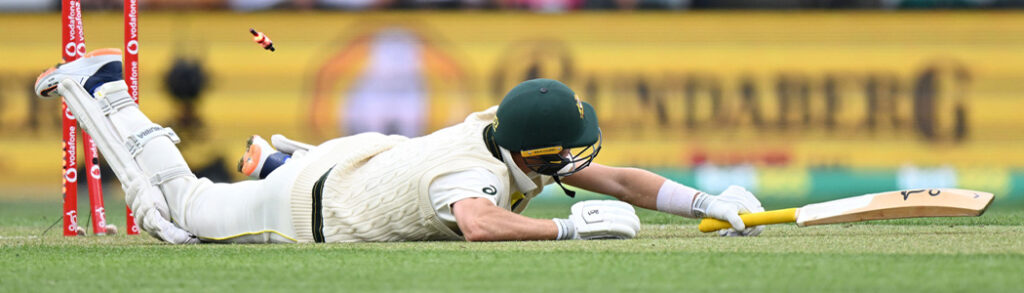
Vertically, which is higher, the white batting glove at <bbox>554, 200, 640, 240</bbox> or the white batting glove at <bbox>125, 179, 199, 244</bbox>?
the white batting glove at <bbox>554, 200, 640, 240</bbox>

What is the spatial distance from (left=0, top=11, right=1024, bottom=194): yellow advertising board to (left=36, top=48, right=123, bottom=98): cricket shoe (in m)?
4.66

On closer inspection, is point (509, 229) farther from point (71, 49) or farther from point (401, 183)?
point (71, 49)

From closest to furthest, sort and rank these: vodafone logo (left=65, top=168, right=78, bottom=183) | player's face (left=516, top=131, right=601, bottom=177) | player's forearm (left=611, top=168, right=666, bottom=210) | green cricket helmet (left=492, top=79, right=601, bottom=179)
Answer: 1. green cricket helmet (left=492, top=79, right=601, bottom=179)
2. player's face (left=516, top=131, right=601, bottom=177)
3. player's forearm (left=611, top=168, right=666, bottom=210)
4. vodafone logo (left=65, top=168, right=78, bottom=183)

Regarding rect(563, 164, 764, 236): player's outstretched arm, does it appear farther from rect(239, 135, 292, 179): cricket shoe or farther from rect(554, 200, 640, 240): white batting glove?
rect(239, 135, 292, 179): cricket shoe

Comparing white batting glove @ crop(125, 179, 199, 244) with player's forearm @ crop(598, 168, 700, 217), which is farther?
player's forearm @ crop(598, 168, 700, 217)

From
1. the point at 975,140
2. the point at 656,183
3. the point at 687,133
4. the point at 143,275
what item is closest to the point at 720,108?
the point at 687,133

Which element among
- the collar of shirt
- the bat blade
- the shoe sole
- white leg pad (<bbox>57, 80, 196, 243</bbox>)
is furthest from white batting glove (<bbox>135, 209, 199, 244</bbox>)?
Result: the bat blade

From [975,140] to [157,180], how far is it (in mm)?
6463

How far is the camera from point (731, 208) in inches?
189

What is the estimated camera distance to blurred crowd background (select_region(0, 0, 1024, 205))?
31.9 feet

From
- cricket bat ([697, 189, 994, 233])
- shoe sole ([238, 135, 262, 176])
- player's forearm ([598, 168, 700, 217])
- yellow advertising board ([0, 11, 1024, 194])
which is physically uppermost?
cricket bat ([697, 189, 994, 233])

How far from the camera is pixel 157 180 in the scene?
499 centimetres

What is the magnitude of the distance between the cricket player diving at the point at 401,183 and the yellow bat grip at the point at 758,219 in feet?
0.11

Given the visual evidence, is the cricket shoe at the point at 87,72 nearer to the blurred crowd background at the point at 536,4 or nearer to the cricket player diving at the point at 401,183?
the cricket player diving at the point at 401,183
